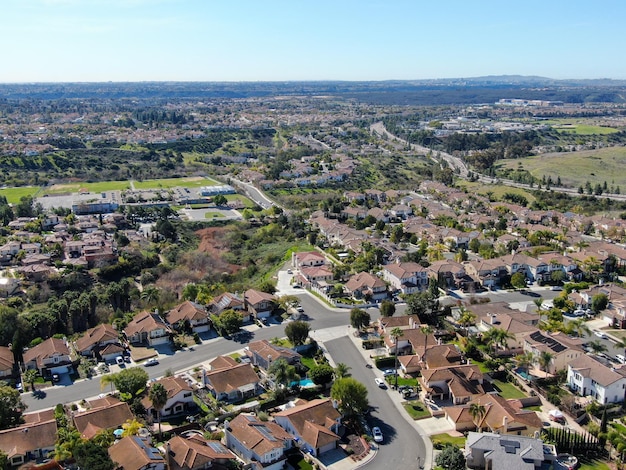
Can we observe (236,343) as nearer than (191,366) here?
No

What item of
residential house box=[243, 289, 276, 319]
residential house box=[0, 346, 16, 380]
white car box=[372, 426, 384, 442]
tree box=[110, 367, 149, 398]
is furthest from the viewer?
residential house box=[243, 289, 276, 319]

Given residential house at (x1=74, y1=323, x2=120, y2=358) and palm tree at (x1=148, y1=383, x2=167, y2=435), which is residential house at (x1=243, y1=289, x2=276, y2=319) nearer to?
residential house at (x1=74, y1=323, x2=120, y2=358)

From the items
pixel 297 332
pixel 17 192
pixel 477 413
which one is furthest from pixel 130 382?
pixel 17 192

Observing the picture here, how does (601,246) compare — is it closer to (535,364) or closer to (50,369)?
(535,364)

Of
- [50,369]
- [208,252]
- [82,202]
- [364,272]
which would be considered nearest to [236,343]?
[50,369]

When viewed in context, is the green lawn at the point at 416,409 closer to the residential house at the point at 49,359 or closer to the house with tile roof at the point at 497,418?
the house with tile roof at the point at 497,418

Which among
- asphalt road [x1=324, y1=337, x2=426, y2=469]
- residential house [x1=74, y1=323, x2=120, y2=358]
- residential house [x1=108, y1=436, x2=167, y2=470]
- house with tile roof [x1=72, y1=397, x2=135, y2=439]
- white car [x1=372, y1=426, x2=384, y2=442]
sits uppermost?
residential house [x1=108, y1=436, x2=167, y2=470]

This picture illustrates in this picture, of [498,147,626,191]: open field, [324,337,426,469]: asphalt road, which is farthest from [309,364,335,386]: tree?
[498,147,626,191]: open field
